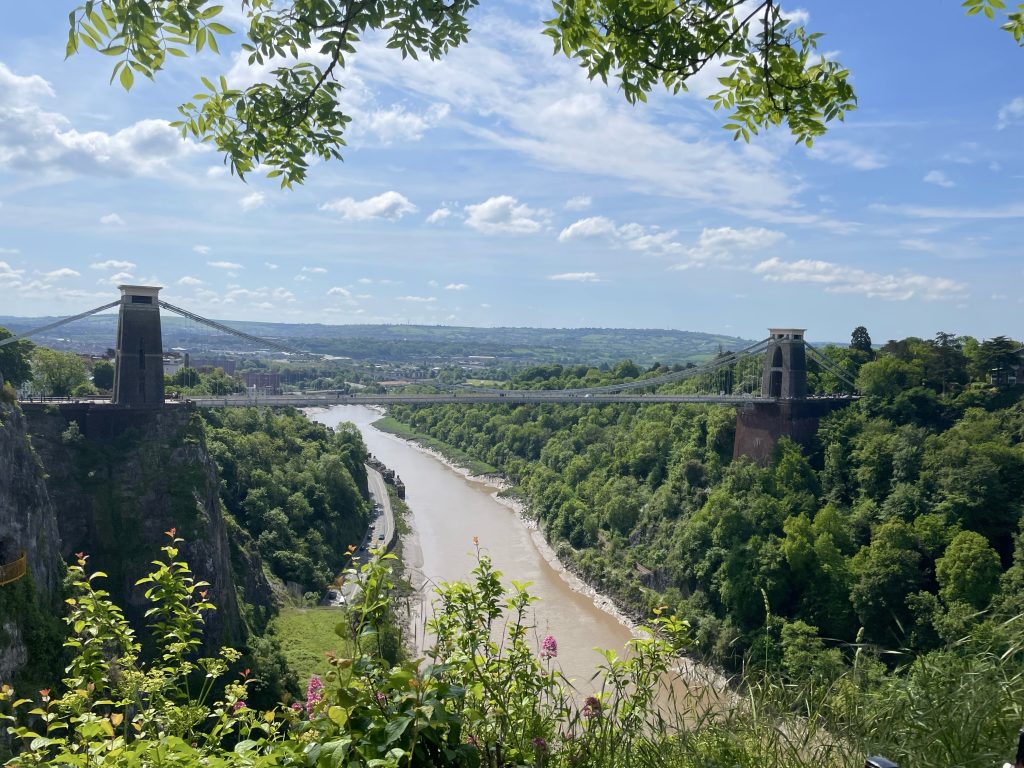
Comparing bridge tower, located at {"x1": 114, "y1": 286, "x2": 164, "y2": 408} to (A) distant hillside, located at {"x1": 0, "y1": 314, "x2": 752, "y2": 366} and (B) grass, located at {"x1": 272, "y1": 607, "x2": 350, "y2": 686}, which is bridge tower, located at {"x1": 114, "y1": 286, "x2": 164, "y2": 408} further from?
(A) distant hillside, located at {"x1": 0, "y1": 314, "x2": 752, "y2": 366}

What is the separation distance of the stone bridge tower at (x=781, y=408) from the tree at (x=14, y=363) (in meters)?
20.3

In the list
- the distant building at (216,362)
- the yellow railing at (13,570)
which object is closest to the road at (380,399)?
the yellow railing at (13,570)

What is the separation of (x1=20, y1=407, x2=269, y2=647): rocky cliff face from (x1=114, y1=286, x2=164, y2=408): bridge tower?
0.49 metres

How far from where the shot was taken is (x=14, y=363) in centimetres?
1927

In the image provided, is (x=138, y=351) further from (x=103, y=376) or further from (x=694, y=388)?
(x=694, y=388)

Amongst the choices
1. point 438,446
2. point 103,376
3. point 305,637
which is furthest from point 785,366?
point 438,446

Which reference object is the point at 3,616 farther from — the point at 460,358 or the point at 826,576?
the point at 460,358

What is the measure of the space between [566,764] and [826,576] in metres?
16.0

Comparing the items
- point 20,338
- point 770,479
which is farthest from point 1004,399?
point 20,338

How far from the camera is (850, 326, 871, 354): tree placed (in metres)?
26.6


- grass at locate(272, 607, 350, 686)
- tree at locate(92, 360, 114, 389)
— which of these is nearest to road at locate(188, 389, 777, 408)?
tree at locate(92, 360, 114, 389)

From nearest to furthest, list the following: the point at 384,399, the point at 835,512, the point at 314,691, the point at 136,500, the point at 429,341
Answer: the point at 314,691
the point at 136,500
the point at 835,512
the point at 384,399
the point at 429,341

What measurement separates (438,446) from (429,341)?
99722mm

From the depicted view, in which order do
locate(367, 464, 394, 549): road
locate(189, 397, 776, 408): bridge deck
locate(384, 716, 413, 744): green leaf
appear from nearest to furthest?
1. locate(384, 716, 413, 744): green leaf
2. locate(189, 397, 776, 408): bridge deck
3. locate(367, 464, 394, 549): road
